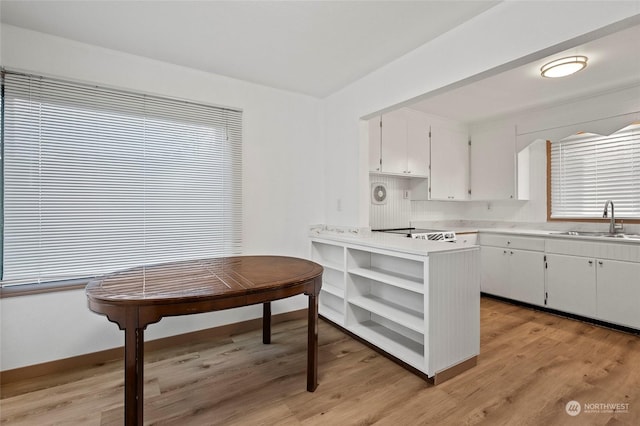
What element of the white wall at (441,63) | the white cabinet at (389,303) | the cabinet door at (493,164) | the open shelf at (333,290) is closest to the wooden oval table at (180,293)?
the white cabinet at (389,303)

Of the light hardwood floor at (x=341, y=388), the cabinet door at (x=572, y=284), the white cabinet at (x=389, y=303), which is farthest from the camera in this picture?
the cabinet door at (x=572, y=284)

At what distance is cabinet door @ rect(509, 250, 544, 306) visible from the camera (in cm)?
345

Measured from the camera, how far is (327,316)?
3127mm

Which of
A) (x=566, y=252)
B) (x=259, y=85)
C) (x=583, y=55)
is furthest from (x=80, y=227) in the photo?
(x=566, y=252)

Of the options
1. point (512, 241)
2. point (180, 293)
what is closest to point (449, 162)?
point (512, 241)

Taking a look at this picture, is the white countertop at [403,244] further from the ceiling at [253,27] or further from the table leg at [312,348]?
the ceiling at [253,27]

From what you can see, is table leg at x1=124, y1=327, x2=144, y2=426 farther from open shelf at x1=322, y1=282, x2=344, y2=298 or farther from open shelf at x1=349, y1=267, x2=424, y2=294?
open shelf at x1=322, y1=282, x2=344, y2=298

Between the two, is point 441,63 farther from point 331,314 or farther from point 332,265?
point 331,314

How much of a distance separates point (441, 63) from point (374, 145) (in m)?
1.41

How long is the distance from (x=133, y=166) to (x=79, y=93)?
640 mm

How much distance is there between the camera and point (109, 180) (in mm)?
2420

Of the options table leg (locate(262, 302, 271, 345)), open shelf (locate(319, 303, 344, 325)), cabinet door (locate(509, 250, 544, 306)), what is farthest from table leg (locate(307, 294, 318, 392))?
cabinet door (locate(509, 250, 544, 306))

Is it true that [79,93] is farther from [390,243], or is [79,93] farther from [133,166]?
[390,243]

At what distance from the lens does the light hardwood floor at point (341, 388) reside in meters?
1.74
